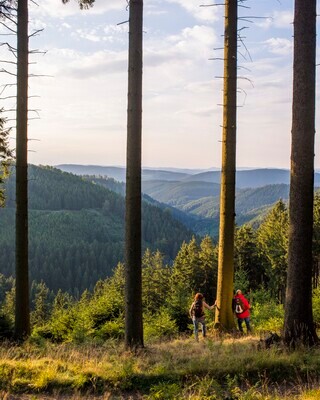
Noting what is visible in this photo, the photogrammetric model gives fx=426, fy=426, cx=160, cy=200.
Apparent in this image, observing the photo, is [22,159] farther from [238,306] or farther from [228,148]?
[238,306]

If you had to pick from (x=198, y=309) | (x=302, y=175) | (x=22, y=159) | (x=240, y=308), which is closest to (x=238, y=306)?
(x=240, y=308)

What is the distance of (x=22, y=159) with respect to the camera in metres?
11.3

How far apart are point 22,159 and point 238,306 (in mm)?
7437

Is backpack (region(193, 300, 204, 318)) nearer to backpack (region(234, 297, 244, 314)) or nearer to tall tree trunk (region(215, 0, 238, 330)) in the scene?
backpack (region(234, 297, 244, 314))

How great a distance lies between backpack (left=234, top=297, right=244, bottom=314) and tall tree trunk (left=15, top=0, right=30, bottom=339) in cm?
596

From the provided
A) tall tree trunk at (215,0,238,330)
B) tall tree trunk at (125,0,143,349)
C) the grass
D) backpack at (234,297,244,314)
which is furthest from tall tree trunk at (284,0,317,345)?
backpack at (234,297,244,314)

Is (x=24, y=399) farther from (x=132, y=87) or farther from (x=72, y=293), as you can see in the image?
(x=72, y=293)

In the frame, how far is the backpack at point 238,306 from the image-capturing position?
12594 millimetres

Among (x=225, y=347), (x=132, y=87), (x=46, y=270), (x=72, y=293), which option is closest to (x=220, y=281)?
(x=225, y=347)

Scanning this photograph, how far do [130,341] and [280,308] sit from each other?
347 inches

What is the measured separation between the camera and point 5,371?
6.66m

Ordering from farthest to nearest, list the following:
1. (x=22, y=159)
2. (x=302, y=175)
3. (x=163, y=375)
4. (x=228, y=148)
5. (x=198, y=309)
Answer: (x=198, y=309)
(x=22, y=159)
(x=228, y=148)
(x=302, y=175)
(x=163, y=375)

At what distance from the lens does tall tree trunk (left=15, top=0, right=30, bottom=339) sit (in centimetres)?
1122

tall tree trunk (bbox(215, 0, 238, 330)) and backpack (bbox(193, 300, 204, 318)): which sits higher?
tall tree trunk (bbox(215, 0, 238, 330))
